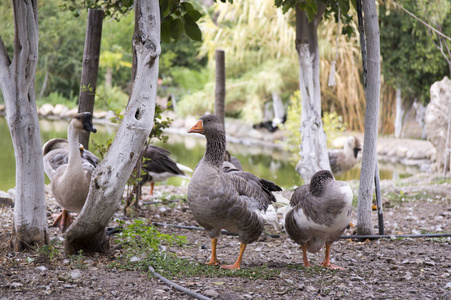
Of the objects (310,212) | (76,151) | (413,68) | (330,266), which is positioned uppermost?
(413,68)

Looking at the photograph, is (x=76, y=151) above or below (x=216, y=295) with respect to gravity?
above

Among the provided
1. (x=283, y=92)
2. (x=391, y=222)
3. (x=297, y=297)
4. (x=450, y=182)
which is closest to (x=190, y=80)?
(x=283, y=92)

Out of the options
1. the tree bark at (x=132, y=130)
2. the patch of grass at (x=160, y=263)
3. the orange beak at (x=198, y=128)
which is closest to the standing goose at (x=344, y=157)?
the orange beak at (x=198, y=128)

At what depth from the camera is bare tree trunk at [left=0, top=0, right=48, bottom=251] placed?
3.68 m

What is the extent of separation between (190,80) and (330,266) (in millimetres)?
26811

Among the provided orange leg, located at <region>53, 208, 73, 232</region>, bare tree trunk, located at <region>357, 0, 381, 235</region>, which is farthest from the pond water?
bare tree trunk, located at <region>357, 0, 381, 235</region>

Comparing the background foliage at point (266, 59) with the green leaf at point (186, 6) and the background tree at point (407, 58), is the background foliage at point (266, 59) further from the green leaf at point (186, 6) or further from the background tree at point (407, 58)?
the green leaf at point (186, 6)

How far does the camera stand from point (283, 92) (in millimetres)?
22688

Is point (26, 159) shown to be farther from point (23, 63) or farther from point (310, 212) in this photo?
point (310, 212)

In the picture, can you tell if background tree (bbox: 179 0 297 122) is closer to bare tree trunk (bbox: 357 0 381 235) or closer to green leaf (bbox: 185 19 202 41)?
bare tree trunk (bbox: 357 0 381 235)

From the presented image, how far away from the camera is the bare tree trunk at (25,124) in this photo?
3.68 metres

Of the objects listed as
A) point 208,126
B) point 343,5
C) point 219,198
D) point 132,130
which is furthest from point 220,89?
point 132,130

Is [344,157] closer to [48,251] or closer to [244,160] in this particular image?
[244,160]

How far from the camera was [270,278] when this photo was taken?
362 centimetres
